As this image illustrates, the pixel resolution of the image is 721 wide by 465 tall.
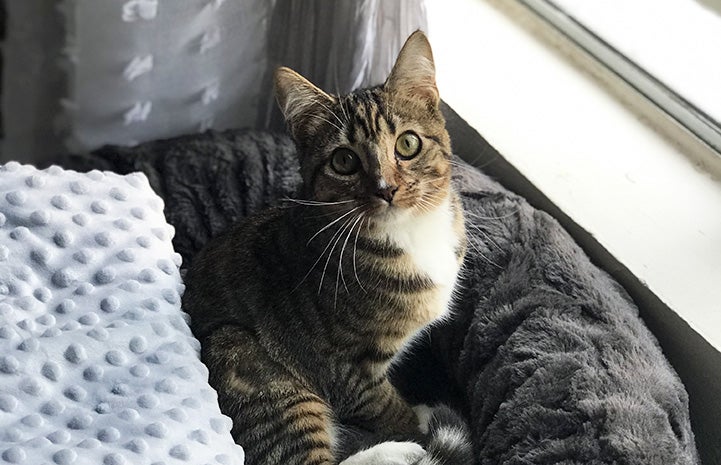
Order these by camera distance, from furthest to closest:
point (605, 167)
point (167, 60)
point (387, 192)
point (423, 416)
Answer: point (167, 60) < point (605, 167) < point (423, 416) < point (387, 192)

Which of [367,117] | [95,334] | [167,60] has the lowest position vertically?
[95,334]

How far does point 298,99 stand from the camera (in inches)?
51.3

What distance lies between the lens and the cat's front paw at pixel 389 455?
1.26 meters

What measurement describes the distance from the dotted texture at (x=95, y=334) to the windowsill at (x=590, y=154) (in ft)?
2.30

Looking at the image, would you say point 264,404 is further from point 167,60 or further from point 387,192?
point 167,60

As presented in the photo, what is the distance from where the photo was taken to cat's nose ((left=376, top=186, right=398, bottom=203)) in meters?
1.22

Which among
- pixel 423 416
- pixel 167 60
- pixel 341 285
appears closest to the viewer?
pixel 341 285

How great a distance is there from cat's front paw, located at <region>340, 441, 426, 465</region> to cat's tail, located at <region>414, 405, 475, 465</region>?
15 millimetres

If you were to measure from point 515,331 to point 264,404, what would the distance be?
41 cm

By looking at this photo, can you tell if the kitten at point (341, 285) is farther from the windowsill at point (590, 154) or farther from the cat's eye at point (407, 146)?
the windowsill at point (590, 154)

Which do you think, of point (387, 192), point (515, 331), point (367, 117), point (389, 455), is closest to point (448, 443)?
point (389, 455)

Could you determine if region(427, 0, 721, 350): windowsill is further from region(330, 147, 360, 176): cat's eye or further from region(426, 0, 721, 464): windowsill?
region(330, 147, 360, 176): cat's eye

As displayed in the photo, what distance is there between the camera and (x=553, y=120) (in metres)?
1.75

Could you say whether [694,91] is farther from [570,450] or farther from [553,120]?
[570,450]
